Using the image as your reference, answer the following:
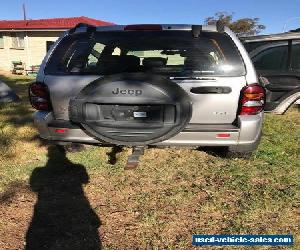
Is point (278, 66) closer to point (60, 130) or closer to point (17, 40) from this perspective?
point (60, 130)

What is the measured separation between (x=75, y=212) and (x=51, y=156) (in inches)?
65.0

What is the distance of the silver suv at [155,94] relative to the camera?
372cm

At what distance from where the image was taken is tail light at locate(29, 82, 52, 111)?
3984 mm

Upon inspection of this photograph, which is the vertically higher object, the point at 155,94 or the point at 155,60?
the point at 155,60

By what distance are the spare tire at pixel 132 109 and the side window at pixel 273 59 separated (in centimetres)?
372

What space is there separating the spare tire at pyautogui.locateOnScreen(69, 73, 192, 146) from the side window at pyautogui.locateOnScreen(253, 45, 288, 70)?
147 inches

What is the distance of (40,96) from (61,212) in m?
1.26

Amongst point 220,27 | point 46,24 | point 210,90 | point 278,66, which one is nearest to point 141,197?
point 210,90

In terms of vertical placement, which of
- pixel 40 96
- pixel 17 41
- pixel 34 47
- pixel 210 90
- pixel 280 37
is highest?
pixel 280 37

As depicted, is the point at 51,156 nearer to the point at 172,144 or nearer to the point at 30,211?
the point at 30,211

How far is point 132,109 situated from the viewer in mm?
3801

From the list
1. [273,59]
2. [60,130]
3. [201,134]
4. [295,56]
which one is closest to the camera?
[201,134]

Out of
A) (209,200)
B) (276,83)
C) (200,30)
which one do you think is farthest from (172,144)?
(276,83)

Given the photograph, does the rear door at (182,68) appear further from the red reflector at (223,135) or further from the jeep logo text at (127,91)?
the jeep logo text at (127,91)
